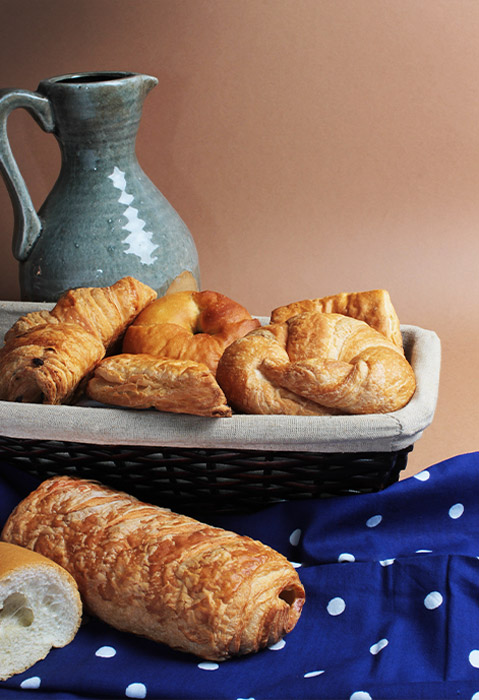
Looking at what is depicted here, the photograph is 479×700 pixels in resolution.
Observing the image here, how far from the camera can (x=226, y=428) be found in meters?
1.49

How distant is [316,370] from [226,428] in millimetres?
195

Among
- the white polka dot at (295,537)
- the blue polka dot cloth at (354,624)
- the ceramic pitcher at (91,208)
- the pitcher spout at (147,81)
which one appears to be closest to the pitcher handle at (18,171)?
the ceramic pitcher at (91,208)

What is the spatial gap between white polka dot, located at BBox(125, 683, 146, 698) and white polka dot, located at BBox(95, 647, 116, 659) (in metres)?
0.08

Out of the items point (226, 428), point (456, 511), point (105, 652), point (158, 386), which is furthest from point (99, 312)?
point (456, 511)

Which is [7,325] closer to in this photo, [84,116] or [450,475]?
[84,116]

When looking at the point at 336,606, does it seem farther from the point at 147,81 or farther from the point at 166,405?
the point at 147,81

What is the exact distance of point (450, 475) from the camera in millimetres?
1582

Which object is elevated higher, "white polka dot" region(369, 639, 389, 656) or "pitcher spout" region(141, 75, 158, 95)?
"pitcher spout" region(141, 75, 158, 95)

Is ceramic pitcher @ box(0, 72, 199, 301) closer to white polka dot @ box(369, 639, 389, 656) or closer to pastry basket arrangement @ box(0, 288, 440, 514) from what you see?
pastry basket arrangement @ box(0, 288, 440, 514)

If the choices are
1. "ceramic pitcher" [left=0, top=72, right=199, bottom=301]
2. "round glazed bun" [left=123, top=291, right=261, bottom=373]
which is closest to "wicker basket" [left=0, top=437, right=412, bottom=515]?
"round glazed bun" [left=123, top=291, right=261, bottom=373]

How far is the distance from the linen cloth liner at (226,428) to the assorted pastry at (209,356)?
3cm

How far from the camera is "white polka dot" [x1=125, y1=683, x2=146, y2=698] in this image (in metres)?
1.25

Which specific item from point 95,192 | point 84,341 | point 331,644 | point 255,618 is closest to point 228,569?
point 255,618

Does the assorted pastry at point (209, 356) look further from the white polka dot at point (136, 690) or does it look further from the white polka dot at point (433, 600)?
the white polka dot at point (136, 690)
